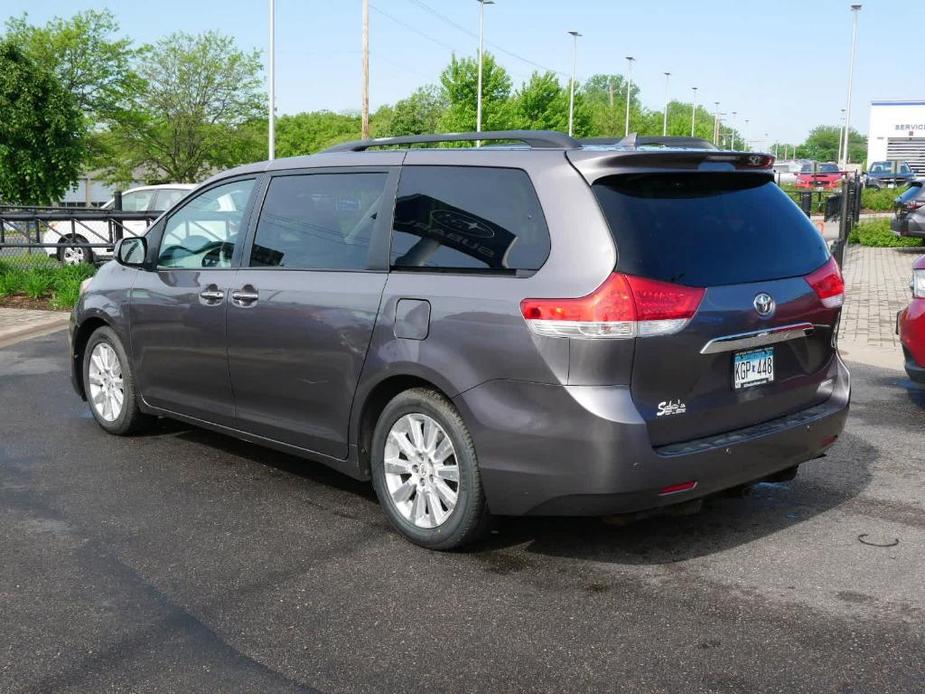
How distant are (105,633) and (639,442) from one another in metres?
2.14

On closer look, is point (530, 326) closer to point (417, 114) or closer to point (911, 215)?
point (911, 215)

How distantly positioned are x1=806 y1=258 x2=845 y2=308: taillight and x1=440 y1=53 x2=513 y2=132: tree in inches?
2445

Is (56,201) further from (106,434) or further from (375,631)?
(375,631)

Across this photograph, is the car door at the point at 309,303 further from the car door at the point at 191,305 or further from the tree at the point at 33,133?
the tree at the point at 33,133

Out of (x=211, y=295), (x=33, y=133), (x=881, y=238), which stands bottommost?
(x=881, y=238)

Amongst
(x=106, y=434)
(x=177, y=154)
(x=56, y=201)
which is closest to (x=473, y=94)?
(x=177, y=154)

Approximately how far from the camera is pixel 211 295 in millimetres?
5949

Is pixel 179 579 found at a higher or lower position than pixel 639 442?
lower

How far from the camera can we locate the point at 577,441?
425cm

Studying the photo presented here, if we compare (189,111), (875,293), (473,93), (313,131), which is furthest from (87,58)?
(313,131)

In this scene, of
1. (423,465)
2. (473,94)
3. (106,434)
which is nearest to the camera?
(423,465)

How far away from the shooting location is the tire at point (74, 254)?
17.7m

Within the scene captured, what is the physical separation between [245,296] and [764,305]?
2.67m

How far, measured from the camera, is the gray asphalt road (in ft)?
12.0
